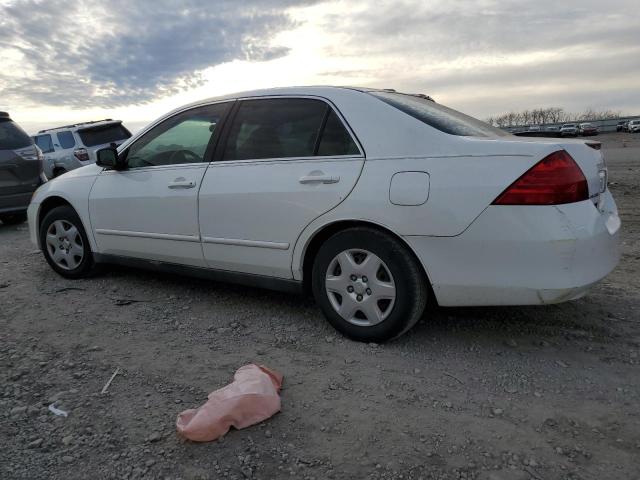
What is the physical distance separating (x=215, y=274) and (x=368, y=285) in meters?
1.31

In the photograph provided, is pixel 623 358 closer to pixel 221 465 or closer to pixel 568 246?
pixel 568 246

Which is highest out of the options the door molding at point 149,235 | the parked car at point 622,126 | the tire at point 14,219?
the door molding at point 149,235

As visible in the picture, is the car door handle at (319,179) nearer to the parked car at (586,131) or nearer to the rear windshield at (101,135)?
the rear windshield at (101,135)

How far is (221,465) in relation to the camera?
84.0 inches

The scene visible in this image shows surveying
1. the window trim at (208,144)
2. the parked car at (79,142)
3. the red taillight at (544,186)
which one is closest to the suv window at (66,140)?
the parked car at (79,142)

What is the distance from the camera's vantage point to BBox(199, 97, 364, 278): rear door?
3209 millimetres

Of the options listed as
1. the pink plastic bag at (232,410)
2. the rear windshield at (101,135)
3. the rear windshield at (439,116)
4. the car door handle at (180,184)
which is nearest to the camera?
the pink plastic bag at (232,410)

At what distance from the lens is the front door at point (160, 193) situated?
12.7 feet

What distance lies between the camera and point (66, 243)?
15.8ft

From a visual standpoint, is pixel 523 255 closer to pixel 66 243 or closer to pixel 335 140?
pixel 335 140

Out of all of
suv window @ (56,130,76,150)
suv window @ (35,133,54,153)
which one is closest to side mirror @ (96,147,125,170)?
suv window @ (56,130,76,150)

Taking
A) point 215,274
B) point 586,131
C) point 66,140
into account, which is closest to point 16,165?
point 66,140

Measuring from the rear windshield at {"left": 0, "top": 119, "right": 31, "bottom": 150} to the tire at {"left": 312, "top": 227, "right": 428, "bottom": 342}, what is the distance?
703 centimetres

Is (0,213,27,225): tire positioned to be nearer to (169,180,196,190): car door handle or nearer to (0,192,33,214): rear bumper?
(0,192,33,214): rear bumper
